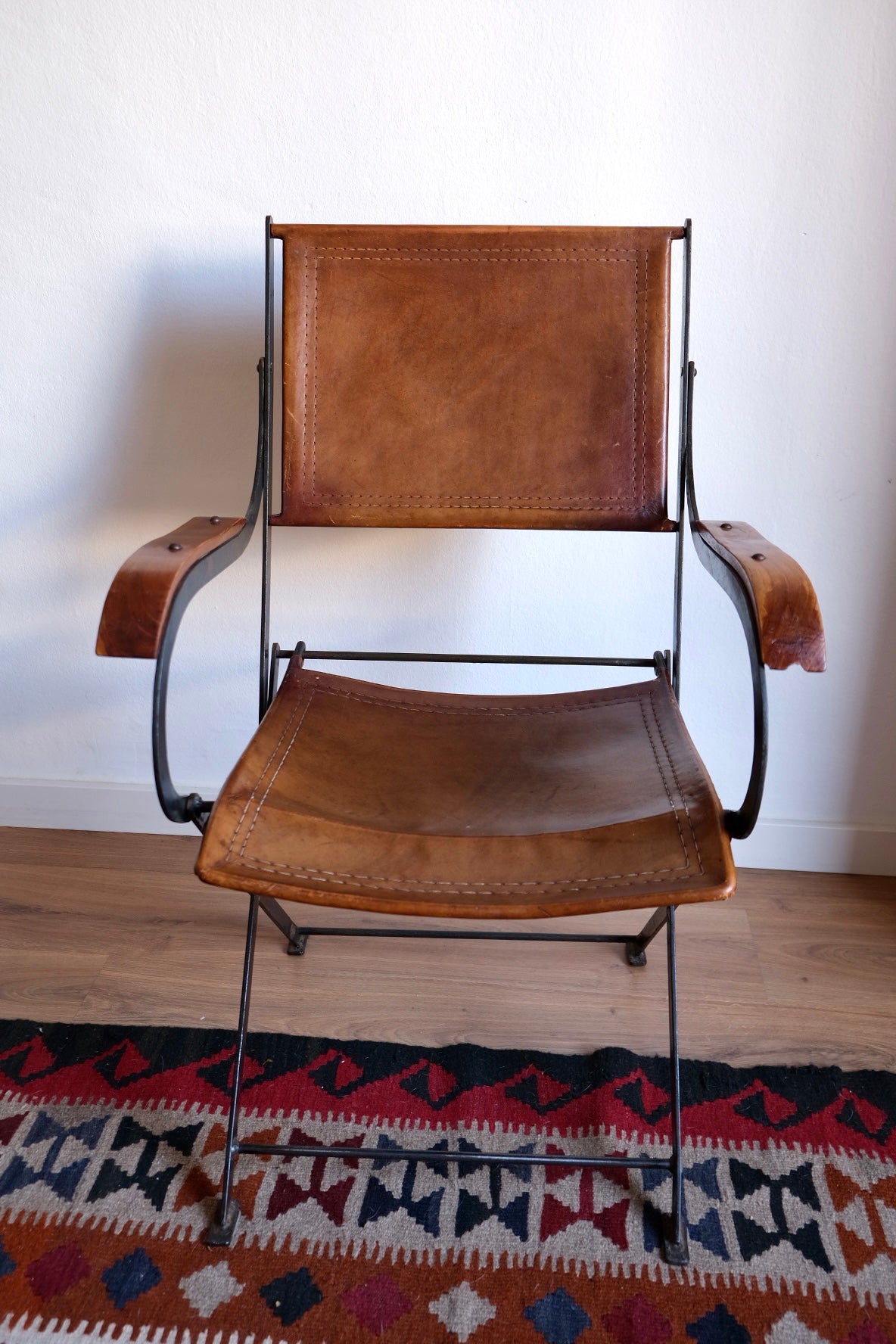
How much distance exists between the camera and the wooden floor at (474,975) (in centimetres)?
144

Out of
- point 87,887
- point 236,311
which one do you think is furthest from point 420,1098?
point 236,311

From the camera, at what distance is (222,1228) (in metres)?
1.12

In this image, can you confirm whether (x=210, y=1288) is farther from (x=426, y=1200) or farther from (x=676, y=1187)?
(x=676, y=1187)

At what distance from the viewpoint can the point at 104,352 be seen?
1652 millimetres

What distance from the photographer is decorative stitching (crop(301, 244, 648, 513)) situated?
136 centimetres

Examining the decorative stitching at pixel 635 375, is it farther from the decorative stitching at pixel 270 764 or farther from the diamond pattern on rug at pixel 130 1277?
the diamond pattern on rug at pixel 130 1277

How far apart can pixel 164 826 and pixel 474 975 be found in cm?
69

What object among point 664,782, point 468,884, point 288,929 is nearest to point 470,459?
point 664,782

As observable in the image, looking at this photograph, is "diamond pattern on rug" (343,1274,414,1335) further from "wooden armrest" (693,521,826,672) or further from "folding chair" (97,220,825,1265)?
"wooden armrest" (693,521,826,672)

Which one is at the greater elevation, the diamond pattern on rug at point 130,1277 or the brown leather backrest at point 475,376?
the brown leather backrest at point 475,376

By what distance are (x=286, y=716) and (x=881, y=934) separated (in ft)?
3.38

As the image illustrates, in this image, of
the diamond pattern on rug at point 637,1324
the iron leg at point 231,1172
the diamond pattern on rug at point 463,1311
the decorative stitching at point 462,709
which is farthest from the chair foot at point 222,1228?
the decorative stitching at point 462,709

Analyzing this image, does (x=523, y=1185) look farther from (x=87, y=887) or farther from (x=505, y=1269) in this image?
(x=87, y=887)

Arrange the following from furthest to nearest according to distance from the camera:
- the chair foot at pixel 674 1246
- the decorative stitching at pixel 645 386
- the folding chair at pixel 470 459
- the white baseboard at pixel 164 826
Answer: the white baseboard at pixel 164 826
the decorative stitching at pixel 645 386
the folding chair at pixel 470 459
the chair foot at pixel 674 1246
